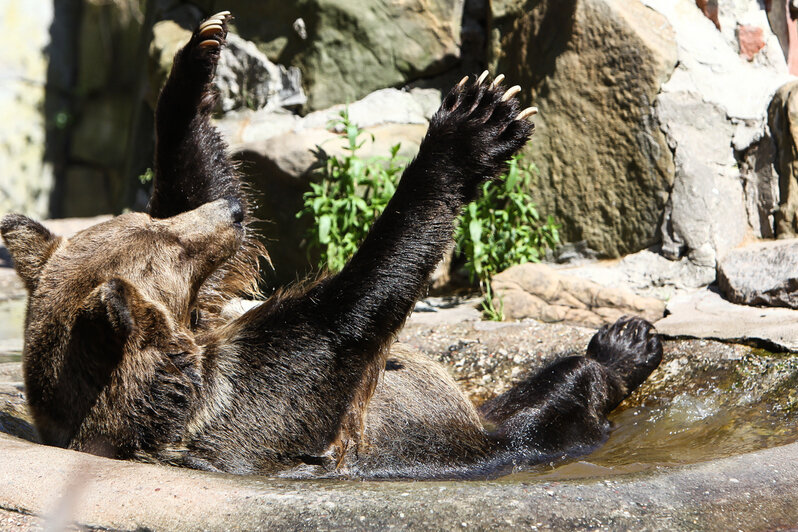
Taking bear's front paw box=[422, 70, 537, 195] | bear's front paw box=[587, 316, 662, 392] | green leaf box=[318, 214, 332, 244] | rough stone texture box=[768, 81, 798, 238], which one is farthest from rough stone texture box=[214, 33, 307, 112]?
bear's front paw box=[422, 70, 537, 195]

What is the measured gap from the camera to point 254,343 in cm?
303

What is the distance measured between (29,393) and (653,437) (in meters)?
2.47

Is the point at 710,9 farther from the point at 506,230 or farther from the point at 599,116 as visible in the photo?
the point at 506,230

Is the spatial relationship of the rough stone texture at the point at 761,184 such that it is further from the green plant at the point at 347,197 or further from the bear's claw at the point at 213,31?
the bear's claw at the point at 213,31

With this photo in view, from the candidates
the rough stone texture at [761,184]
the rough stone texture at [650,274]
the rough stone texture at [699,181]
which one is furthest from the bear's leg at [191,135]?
the rough stone texture at [761,184]

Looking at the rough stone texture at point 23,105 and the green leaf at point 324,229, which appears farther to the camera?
the rough stone texture at point 23,105

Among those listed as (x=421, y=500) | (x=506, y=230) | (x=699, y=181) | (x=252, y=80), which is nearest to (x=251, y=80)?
(x=252, y=80)

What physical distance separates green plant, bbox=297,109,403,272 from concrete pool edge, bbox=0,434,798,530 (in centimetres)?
424

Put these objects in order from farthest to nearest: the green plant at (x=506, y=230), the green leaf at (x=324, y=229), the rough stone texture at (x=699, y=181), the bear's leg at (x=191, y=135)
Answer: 1. the green leaf at (x=324, y=229)
2. the green plant at (x=506, y=230)
3. the rough stone texture at (x=699, y=181)
4. the bear's leg at (x=191, y=135)

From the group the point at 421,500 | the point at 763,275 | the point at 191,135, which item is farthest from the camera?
the point at 763,275

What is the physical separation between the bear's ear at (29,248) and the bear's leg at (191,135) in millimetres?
629

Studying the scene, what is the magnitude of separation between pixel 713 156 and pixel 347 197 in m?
2.68

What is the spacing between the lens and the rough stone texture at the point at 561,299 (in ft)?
16.7

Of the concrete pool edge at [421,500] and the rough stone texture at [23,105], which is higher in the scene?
the rough stone texture at [23,105]
